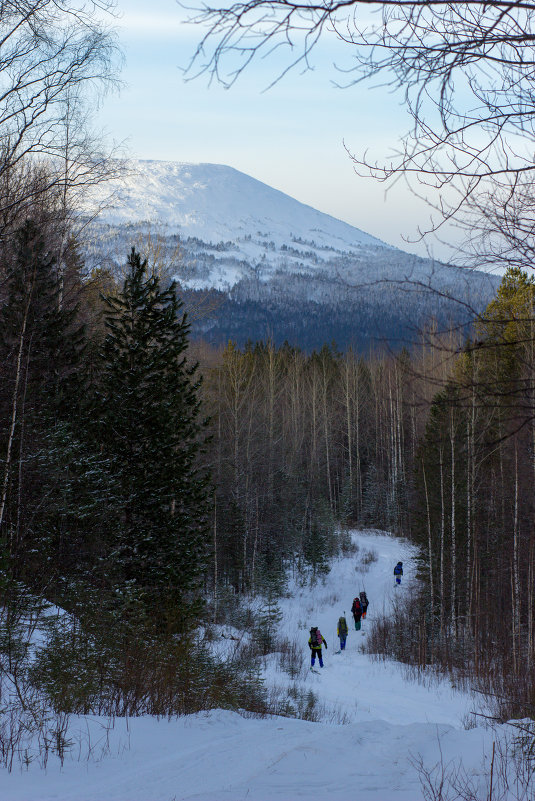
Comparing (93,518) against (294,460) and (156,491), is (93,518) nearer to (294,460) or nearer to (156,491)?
(156,491)

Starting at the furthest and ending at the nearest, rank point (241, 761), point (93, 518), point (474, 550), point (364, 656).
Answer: point (474, 550)
point (364, 656)
point (93, 518)
point (241, 761)

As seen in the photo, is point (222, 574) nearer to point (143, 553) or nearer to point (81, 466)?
point (143, 553)

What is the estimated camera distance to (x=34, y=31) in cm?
A: 745

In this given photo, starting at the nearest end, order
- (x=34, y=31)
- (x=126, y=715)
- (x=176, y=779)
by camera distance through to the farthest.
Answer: (x=176, y=779) → (x=126, y=715) → (x=34, y=31)

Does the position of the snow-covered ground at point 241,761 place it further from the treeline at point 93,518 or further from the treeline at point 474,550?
the treeline at point 474,550

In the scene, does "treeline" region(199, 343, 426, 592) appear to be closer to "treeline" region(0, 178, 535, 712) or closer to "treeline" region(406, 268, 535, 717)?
"treeline" region(0, 178, 535, 712)

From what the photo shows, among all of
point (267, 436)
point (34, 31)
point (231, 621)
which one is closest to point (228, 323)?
point (267, 436)

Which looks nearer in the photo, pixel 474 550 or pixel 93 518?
pixel 93 518

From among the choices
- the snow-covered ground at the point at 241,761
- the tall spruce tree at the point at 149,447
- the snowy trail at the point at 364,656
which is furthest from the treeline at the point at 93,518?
the snowy trail at the point at 364,656

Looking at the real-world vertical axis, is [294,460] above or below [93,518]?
below

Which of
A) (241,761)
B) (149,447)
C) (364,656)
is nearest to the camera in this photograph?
(241,761)

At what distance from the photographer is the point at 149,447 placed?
13883mm

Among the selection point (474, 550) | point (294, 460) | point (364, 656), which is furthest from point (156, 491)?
point (294, 460)

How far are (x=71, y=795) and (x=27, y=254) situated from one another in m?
7.81
